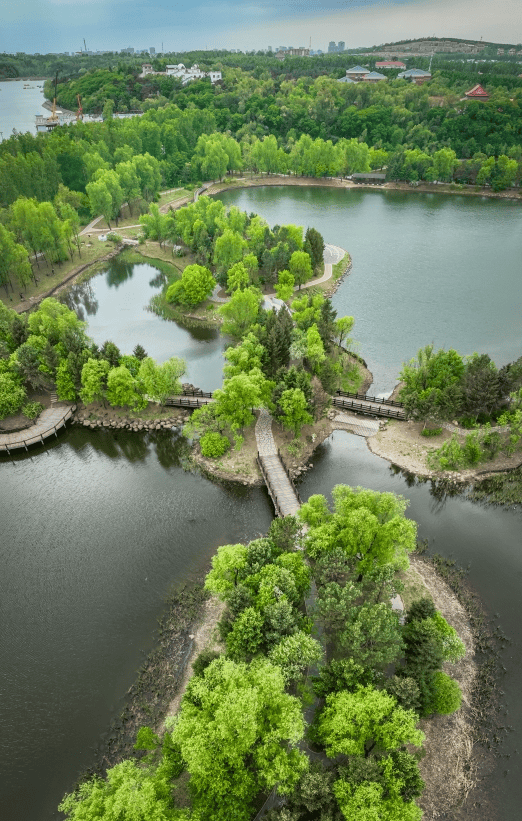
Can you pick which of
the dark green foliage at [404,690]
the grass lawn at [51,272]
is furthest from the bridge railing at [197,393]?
the grass lawn at [51,272]

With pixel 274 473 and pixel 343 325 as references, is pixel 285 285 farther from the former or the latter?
pixel 274 473

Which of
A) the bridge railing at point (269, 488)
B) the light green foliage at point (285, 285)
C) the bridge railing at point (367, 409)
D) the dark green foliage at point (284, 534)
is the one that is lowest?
the bridge railing at point (269, 488)

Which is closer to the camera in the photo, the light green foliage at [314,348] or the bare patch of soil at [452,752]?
the bare patch of soil at [452,752]

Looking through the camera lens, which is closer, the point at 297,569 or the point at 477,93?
the point at 297,569

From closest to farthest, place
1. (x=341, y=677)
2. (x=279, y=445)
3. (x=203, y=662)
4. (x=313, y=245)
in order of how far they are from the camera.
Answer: (x=341, y=677) → (x=203, y=662) → (x=279, y=445) → (x=313, y=245)

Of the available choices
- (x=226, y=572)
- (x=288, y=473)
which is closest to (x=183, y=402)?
(x=288, y=473)

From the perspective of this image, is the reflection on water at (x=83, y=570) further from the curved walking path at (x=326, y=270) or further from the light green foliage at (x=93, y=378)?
the curved walking path at (x=326, y=270)

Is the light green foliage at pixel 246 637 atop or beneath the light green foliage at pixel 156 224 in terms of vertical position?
beneath
